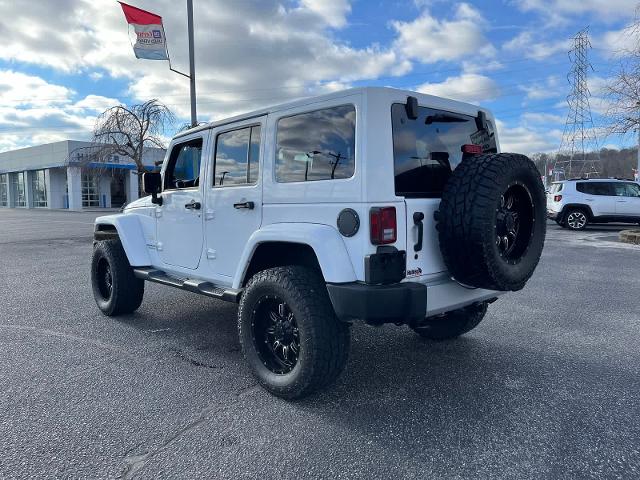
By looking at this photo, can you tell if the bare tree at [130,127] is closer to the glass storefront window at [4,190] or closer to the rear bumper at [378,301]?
the rear bumper at [378,301]

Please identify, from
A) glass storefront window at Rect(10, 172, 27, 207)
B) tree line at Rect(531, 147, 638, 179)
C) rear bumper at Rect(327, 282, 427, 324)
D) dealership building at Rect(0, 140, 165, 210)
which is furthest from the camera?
glass storefront window at Rect(10, 172, 27, 207)

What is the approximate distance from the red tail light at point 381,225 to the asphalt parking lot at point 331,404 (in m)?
1.16

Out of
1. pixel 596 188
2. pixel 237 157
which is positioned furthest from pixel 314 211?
pixel 596 188

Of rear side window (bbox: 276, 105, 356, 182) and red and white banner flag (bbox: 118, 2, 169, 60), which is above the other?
red and white banner flag (bbox: 118, 2, 169, 60)

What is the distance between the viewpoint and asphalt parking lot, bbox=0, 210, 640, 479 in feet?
8.38

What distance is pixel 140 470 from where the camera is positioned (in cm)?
249

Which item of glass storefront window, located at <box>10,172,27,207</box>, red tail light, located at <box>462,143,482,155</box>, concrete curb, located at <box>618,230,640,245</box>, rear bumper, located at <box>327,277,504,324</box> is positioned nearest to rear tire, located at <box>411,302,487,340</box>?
rear bumper, located at <box>327,277,504,324</box>

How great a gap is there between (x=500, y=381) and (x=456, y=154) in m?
1.78

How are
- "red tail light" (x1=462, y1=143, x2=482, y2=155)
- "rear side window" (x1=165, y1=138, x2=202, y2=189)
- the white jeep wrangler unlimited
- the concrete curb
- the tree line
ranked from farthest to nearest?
1. the tree line
2. the concrete curb
3. "rear side window" (x1=165, y1=138, x2=202, y2=189)
4. "red tail light" (x1=462, y1=143, x2=482, y2=155)
5. the white jeep wrangler unlimited

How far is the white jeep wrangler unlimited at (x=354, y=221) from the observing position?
2.95m

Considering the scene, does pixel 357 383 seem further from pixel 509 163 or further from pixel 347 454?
pixel 509 163

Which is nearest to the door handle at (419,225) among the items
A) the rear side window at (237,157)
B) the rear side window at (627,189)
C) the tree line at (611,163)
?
the rear side window at (237,157)

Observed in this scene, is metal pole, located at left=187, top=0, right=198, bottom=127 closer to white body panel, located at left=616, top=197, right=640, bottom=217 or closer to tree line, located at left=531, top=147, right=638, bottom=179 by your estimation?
white body panel, located at left=616, top=197, right=640, bottom=217

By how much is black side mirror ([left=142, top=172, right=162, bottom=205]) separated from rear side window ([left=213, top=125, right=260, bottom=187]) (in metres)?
0.95
